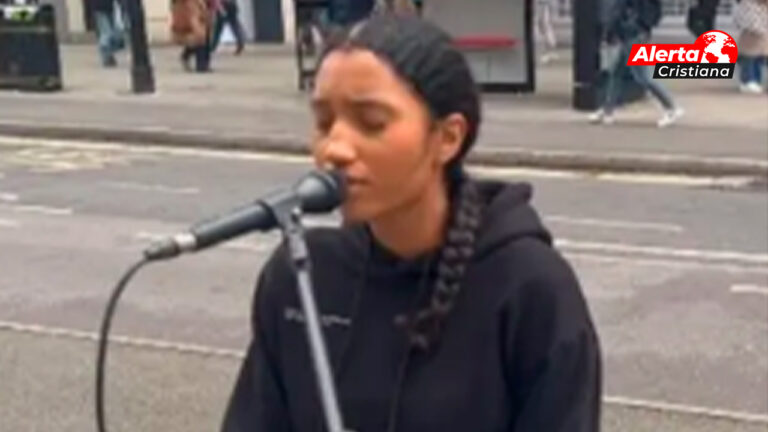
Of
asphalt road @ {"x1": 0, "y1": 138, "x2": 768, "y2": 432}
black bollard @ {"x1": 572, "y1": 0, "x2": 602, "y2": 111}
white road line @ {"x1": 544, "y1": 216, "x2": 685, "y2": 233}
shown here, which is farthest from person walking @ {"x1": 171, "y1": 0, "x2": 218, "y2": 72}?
white road line @ {"x1": 544, "y1": 216, "x2": 685, "y2": 233}

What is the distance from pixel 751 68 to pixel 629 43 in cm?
259

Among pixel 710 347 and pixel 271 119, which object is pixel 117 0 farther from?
pixel 710 347

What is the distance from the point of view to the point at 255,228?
1686 mm

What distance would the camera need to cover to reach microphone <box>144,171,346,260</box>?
1.67m

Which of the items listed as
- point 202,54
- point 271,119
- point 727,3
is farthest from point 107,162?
point 727,3

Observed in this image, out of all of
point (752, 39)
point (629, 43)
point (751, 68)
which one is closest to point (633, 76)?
point (629, 43)

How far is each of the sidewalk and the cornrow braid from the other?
9.48 m

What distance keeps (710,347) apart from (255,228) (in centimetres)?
539

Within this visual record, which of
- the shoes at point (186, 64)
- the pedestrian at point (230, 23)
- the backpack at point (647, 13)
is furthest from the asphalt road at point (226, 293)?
the pedestrian at point (230, 23)

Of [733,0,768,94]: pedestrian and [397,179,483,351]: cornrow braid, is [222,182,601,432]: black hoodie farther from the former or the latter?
[733,0,768,94]: pedestrian

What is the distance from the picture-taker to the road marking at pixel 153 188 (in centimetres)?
1192

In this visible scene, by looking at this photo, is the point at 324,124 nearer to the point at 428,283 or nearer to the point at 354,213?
the point at 354,213

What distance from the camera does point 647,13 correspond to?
15.3m

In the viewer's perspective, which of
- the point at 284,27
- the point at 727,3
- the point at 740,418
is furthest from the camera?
the point at 284,27
